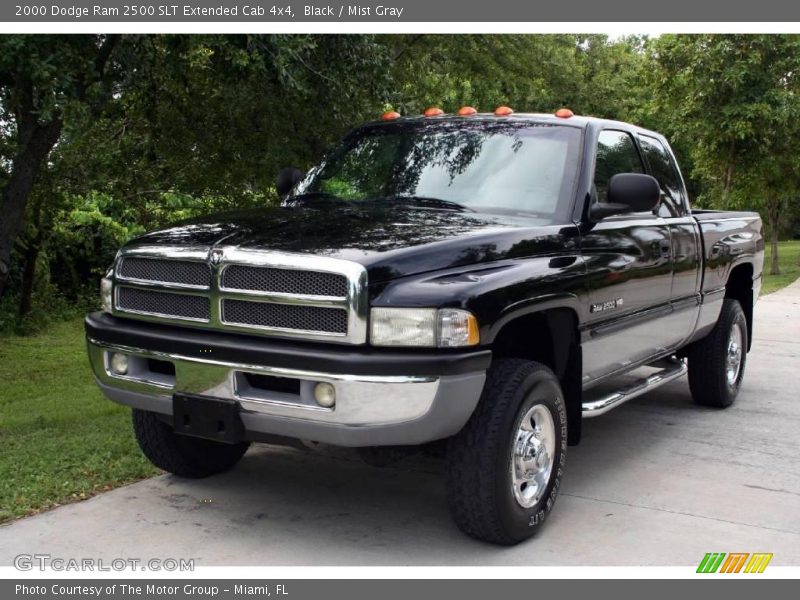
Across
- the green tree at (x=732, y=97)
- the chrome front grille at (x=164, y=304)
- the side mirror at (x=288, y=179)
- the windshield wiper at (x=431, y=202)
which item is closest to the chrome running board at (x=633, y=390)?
the windshield wiper at (x=431, y=202)

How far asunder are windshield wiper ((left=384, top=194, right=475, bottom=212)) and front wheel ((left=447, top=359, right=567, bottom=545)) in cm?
101

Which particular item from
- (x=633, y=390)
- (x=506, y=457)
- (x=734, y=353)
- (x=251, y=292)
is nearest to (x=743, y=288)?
(x=734, y=353)

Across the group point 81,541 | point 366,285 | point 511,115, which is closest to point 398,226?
point 366,285

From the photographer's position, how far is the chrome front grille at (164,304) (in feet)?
14.4

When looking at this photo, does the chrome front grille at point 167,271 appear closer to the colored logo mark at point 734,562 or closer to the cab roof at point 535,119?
the cab roof at point 535,119

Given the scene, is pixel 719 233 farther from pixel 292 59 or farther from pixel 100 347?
pixel 100 347

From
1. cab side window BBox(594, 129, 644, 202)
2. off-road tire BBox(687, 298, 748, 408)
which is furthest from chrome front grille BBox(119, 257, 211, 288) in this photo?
off-road tire BBox(687, 298, 748, 408)

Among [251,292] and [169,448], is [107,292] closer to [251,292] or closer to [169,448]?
[169,448]

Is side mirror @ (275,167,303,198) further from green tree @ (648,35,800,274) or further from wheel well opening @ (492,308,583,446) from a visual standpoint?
green tree @ (648,35,800,274)

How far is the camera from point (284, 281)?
13.5 ft

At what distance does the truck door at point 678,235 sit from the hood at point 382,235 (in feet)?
5.25

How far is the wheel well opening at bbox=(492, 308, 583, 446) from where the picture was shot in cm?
480

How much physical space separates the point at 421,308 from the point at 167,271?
1295 mm

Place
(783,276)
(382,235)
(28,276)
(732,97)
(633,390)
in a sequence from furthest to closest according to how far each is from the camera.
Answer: (783,276) < (732,97) < (28,276) < (633,390) < (382,235)
